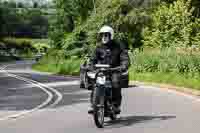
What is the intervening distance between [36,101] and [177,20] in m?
A: 20.2

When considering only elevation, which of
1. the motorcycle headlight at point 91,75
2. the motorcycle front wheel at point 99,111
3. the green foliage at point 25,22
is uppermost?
the motorcycle headlight at point 91,75

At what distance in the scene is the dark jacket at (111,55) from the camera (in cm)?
1122

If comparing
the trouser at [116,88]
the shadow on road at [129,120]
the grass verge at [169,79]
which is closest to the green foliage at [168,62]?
the grass verge at [169,79]

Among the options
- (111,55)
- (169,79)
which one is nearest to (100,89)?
(111,55)

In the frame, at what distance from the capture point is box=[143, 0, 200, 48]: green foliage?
118 feet

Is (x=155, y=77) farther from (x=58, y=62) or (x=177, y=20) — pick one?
(x=58, y=62)

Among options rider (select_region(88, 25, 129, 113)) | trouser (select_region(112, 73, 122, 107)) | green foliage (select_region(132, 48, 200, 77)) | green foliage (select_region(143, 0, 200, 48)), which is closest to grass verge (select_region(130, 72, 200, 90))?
green foliage (select_region(132, 48, 200, 77))

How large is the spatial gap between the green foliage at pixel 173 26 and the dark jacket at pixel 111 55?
78.3ft

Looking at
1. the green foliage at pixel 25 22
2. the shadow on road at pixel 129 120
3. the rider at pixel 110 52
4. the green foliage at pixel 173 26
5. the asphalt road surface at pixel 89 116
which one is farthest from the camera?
the green foliage at pixel 25 22

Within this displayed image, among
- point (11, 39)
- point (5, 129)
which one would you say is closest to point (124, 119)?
point (5, 129)

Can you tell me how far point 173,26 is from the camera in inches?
1449

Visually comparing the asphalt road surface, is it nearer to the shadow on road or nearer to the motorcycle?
the shadow on road

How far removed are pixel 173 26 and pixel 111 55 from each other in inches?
1025

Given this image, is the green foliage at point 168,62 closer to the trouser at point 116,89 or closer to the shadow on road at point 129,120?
the shadow on road at point 129,120
